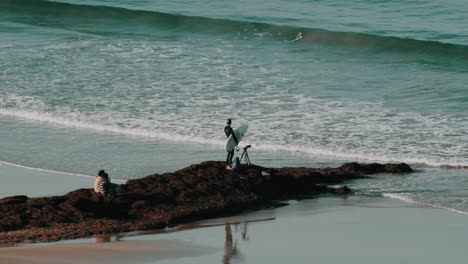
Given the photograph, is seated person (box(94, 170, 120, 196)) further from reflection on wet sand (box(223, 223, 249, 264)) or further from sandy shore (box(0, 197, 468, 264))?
reflection on wet sand (box(223, 223, 249, 264))

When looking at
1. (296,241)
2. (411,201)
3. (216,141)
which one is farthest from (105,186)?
(216,141)

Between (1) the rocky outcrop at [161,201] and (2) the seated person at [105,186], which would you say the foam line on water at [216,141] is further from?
(2) the seated person at [105,186]

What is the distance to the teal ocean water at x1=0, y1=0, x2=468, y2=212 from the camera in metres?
22.2

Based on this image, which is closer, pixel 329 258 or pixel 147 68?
pixel 329 258

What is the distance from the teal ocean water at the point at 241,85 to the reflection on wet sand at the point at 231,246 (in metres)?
3.31

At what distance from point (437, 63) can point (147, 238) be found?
17.8 meters

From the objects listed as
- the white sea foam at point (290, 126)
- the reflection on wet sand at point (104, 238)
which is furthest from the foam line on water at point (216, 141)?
the reflection on wet sand at point (104, 238)

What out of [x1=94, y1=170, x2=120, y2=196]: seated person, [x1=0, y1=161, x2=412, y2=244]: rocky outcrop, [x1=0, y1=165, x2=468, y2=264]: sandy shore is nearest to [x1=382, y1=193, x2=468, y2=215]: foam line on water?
[x1=0, y1=165, x2=468, y2=264]: sandy shore

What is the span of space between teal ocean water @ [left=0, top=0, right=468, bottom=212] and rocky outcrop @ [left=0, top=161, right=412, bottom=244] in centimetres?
143

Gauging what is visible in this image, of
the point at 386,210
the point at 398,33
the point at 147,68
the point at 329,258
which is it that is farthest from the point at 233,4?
the point at 329,258

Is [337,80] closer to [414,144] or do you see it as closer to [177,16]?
[414,144]

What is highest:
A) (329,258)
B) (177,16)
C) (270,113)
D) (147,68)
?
(177,16)

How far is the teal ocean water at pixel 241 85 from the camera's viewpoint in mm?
22234

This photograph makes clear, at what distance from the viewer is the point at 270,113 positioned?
25.8m
